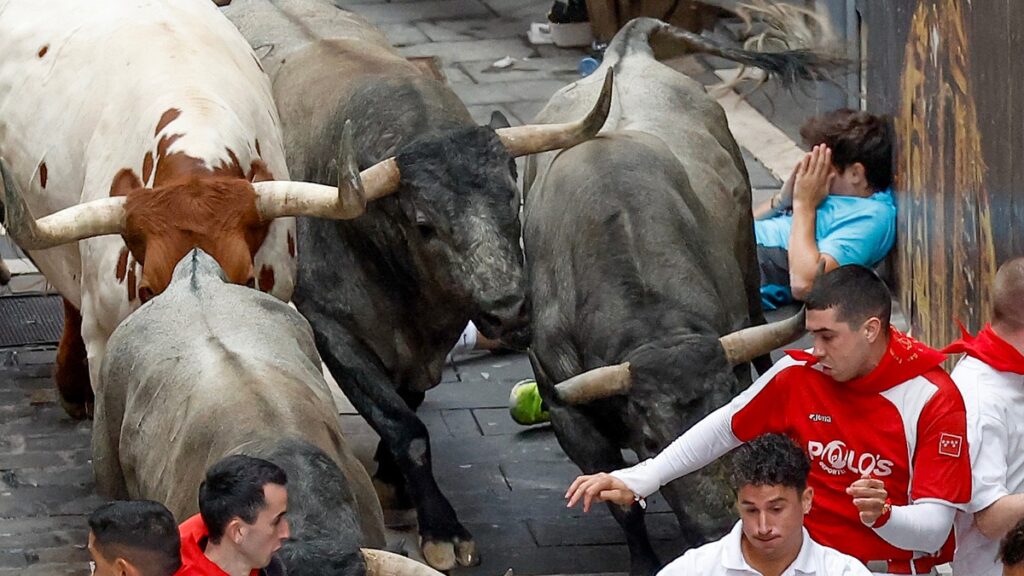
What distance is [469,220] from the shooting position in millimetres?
6789

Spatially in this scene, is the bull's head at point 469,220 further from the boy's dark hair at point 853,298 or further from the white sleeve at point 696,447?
the boy's dark hair at point 853,298

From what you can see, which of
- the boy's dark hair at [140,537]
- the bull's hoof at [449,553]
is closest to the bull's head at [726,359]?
the bull's hoof at [449,553]

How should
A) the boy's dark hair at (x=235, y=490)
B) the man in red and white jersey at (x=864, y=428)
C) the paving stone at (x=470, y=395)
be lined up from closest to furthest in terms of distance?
the boy's dark hair at (x=235, y=490) < the man in red and white jersey at (x=864, y=428) < the paving stone at (x=470, y=395)

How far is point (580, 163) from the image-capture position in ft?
25.2

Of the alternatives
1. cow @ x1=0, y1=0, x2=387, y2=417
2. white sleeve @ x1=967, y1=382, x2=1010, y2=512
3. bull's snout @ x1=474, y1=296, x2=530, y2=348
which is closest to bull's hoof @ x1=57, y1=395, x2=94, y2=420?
cow @ x1=0, y1=0, x2=387, y2=417

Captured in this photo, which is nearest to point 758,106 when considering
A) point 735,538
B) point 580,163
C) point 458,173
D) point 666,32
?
point 666,32

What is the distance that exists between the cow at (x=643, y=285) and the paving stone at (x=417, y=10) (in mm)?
7178

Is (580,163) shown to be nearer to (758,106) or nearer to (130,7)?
(130,7)

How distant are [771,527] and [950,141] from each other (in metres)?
3.79

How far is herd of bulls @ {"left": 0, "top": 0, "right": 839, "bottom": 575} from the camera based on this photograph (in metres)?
6.05

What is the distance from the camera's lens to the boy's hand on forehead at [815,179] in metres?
9.16

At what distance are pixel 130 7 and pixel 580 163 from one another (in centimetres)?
203

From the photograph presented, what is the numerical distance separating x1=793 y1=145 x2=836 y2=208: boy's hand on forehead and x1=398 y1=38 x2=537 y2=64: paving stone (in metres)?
5.56

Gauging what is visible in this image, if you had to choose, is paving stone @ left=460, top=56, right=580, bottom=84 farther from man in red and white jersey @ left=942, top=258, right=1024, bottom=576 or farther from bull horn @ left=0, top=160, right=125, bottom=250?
man in red and white jersey @ left=942, top=258, right=1024, bottom=576
